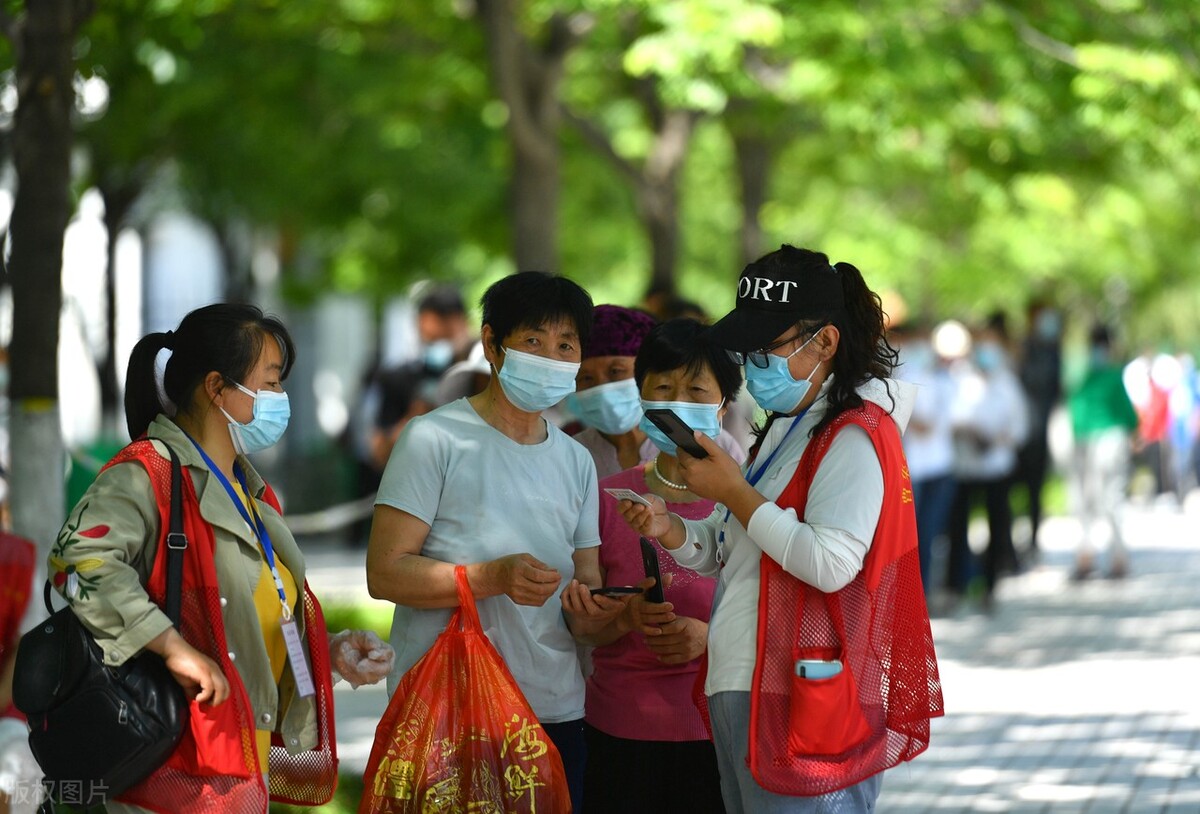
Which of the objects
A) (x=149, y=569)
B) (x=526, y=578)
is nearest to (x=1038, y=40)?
(x=526, y=578)

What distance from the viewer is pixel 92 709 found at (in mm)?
3742

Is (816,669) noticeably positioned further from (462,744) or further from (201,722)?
(201,722)

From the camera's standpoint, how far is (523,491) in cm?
457

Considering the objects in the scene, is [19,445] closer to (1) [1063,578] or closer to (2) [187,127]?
(2) [187,127]

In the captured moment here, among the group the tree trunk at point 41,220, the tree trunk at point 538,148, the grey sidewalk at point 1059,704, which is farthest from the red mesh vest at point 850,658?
the tree trunk at point 538,148

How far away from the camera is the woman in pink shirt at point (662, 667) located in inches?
191

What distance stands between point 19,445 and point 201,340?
315cm

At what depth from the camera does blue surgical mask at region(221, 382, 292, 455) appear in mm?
4176

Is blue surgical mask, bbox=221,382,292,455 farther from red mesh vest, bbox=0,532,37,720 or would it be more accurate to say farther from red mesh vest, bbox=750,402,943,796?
red mesh vest, bbox=750,402,943,796

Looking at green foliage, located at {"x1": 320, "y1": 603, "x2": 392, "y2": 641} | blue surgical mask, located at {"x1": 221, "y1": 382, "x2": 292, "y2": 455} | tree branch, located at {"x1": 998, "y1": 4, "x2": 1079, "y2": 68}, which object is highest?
tree branch, located at {"x1": 998, "y1": 4, "x2": 1079, "y2": 68}

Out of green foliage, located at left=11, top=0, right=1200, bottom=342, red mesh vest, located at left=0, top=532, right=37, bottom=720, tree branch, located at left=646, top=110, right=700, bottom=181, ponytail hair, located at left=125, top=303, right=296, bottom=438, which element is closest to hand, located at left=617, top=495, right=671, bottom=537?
ponytail hair, located at left=125, top=303, right=296, bottom=438

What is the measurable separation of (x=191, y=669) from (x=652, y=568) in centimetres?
124

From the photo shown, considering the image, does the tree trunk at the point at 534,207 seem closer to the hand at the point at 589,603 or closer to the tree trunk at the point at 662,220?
the tree trunk at the point at 662,220

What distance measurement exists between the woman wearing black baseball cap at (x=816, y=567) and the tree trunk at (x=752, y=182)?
16.0m
